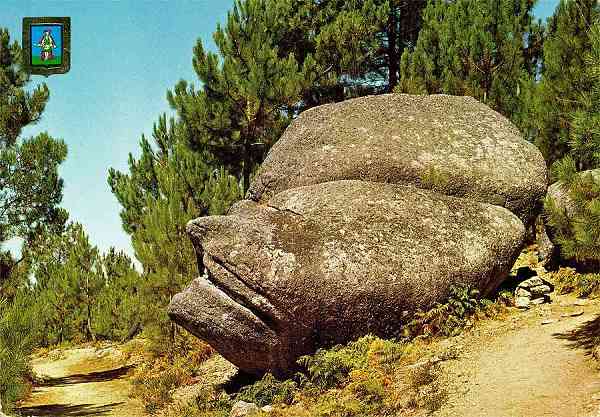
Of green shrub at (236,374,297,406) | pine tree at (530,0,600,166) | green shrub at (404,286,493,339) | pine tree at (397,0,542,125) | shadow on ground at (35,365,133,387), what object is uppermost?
pine tree at (397,0,542,125)

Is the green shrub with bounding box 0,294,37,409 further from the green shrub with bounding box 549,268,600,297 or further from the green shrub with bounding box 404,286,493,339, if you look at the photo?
the green shrub with bounding box 549,268,600,297

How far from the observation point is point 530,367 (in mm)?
8055

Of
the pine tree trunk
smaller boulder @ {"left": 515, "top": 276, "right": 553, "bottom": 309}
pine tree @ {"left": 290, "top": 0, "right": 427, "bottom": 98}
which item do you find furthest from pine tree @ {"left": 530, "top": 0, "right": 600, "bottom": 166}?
the pine tree trunk

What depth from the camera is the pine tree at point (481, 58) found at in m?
17.6

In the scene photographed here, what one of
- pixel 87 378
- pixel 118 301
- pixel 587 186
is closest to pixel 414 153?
pixel 587 186

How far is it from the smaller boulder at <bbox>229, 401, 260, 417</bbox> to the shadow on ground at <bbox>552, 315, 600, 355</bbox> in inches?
177

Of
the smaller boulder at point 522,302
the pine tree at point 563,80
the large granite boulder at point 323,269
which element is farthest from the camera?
the pine tree at point 563,80

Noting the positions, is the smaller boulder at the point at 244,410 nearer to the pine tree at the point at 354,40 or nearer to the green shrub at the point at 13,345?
the green shrub at the point at 13,345

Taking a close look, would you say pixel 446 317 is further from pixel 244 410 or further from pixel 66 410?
pixel 66 410

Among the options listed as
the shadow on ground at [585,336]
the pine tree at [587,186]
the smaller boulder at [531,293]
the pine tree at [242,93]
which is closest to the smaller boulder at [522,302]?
the smaller boulder at [531,293]

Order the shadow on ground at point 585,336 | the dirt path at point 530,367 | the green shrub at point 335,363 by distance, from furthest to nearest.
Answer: the green shrub at point 335,363, the shadow on ground at point 585,336, the dirt path at point 530,367

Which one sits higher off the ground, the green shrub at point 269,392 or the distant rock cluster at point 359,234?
the distant rock cluster at point 359,234

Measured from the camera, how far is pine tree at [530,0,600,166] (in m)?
13.8

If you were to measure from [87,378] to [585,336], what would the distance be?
13.3 metres
